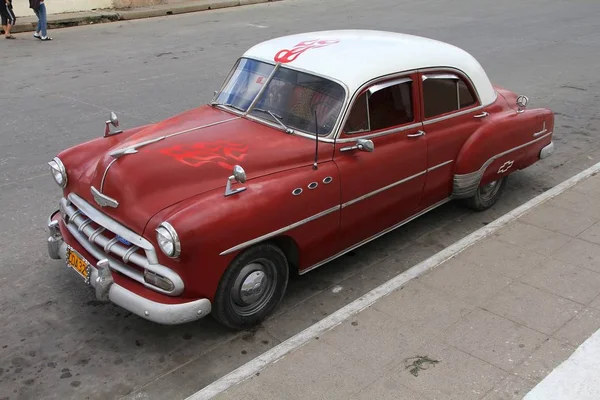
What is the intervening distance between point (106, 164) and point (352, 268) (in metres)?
2.11

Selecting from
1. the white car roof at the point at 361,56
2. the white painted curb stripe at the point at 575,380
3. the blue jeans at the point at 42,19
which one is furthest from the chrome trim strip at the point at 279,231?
the blue jeans at the point at 42,19

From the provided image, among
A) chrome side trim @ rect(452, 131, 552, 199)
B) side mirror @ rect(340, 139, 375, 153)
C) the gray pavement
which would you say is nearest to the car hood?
side mirror @ rect(340, 139, 375, 153)

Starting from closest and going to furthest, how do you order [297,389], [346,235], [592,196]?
[297,389]
[346,235]
[592,196]

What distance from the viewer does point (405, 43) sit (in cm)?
532

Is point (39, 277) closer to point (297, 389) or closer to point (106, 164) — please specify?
point (106, 164)

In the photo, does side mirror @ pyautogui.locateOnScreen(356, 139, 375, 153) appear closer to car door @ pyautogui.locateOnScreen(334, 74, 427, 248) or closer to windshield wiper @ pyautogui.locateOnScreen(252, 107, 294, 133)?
car door @ pyautogui.locateOnScreen(334, 74, 427, 248)

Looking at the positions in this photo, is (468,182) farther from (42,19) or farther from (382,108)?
(42,19)

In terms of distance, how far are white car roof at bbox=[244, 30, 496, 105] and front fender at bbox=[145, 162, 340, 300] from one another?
0.85 meters

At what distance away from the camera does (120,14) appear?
1777 cm

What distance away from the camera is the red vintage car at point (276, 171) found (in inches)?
149

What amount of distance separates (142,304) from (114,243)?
48 cm

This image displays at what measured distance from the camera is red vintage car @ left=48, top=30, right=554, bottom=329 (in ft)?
12.4

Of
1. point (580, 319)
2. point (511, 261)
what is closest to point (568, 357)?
point (580, 319)

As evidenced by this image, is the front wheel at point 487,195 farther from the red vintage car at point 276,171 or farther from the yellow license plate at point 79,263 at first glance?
the yellow license plate at point 79,263
